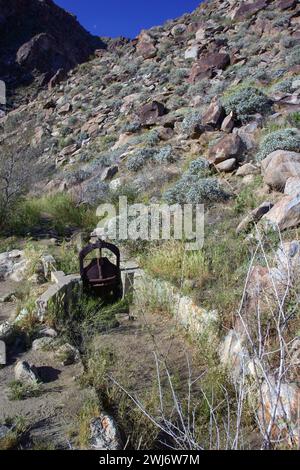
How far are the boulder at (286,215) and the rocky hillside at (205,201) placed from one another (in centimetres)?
2

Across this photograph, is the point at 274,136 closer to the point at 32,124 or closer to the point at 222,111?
the point at 222,111

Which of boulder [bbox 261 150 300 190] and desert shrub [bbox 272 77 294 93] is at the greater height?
desert shrub [bbox 272 77 294 93]

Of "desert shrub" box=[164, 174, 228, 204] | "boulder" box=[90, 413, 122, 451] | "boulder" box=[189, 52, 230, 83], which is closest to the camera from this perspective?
"boulder" box=[90, 413, 122, 451]

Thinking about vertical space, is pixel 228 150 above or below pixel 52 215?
above

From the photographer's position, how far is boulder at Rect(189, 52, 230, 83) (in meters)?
14.4

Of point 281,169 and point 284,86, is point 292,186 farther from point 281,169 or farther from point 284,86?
point 284,86

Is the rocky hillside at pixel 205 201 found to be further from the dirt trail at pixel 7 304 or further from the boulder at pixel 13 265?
the dirt trail at pixel 7 304

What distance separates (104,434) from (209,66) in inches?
574

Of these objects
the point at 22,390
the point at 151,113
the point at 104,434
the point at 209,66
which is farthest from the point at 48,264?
the point at 209,66

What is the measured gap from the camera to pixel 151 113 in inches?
478

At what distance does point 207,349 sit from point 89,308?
146 centimetres

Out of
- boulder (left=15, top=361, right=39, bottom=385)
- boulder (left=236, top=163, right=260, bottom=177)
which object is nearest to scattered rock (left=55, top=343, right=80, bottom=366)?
boulder (left=15, top=361, right=39, bottom=385)

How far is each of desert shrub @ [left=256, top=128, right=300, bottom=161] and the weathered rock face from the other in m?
19.2

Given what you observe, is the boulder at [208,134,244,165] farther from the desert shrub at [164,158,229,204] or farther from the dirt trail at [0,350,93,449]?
the dirt trail at [0,350,93,449]
